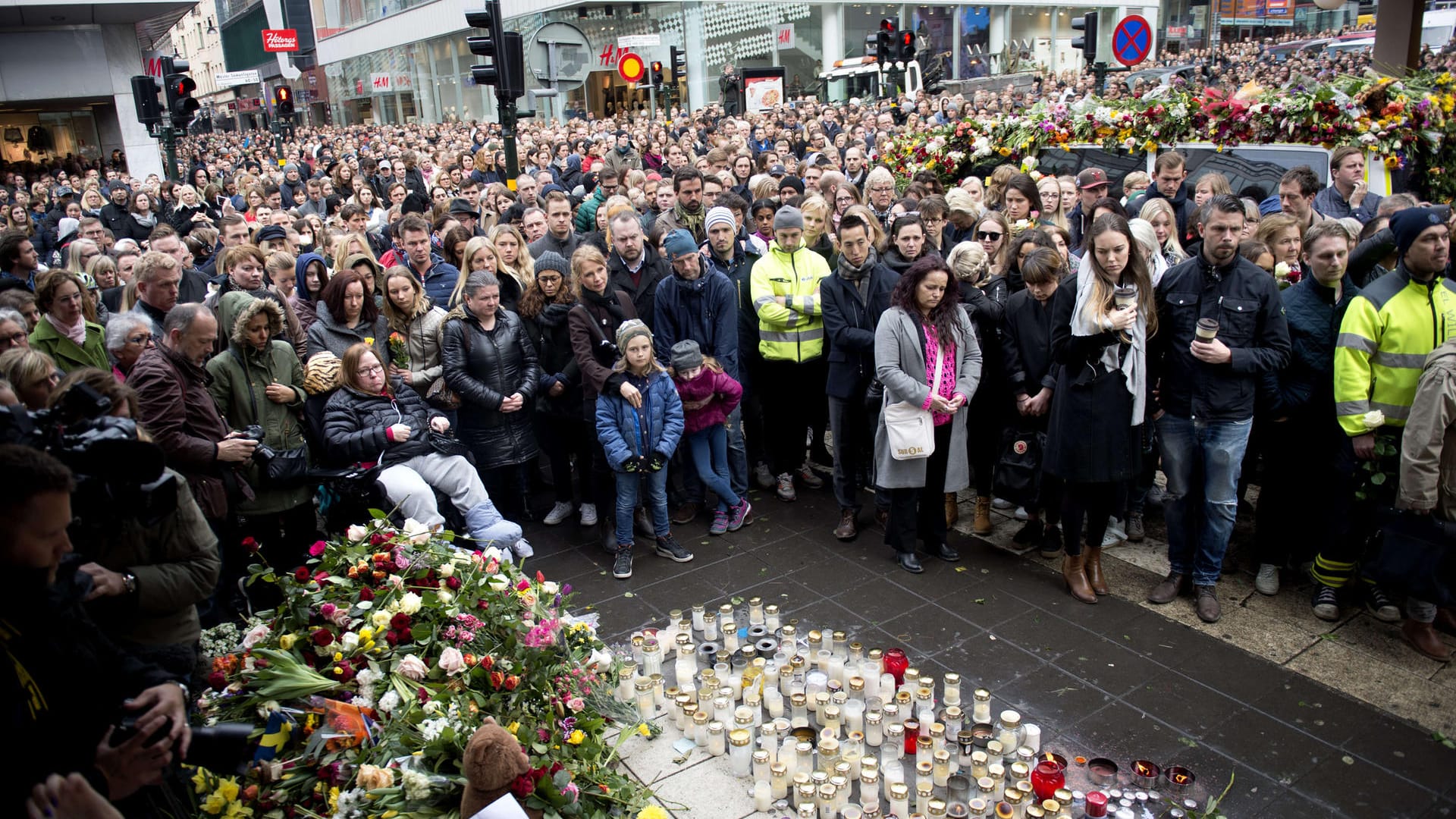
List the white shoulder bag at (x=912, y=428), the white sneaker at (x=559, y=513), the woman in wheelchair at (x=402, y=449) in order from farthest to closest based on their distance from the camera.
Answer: the white sneaker at (x=559, y=513)
the white shoulder bag at (x=912, y=428)
the woman in wheelchair at (x=402, y=449)

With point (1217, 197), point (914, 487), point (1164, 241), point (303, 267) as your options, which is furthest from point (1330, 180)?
point (303, 267)

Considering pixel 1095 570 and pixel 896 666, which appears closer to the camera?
pixel 896 666

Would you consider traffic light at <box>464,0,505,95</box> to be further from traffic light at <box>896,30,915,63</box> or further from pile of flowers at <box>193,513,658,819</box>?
traffic light at <box>896,30,915,63</box>

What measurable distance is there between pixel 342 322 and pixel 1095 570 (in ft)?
16.2

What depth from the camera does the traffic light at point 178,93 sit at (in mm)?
14766

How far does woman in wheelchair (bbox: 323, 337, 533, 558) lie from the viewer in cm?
551

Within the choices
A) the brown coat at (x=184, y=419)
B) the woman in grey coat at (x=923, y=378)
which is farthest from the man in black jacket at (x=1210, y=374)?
the brown coat at (x=184, y=419)

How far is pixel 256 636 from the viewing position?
4.01 m

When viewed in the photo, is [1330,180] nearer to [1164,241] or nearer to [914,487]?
[1164,241]

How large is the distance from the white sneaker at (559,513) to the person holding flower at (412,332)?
4.31 ft

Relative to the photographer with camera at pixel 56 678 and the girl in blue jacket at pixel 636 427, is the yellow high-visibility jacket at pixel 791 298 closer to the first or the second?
the girl in blue jacket at pixel 636 427

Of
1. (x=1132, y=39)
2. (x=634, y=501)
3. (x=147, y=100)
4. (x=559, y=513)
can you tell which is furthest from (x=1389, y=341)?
(x=147, y=100)

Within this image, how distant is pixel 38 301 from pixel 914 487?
215 inches

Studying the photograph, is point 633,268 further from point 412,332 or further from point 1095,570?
point 1095,570
